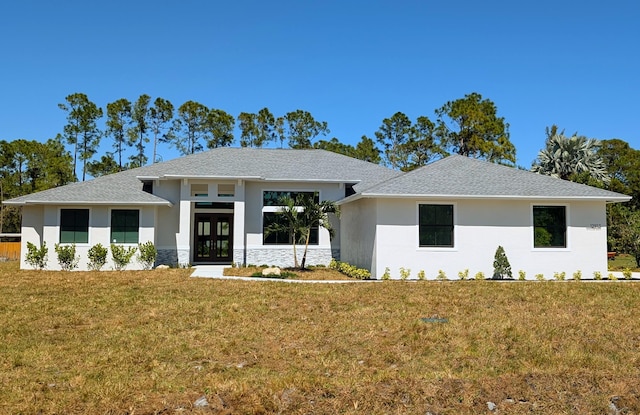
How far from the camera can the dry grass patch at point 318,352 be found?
5090mm

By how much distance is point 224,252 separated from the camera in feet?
73.8

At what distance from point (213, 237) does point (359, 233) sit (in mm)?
7699

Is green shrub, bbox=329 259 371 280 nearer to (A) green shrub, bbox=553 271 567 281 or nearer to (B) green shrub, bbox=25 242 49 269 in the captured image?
(A) green shrub, bbox=553 271 567 281

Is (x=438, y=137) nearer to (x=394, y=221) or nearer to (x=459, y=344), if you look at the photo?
(x=394, y=221)

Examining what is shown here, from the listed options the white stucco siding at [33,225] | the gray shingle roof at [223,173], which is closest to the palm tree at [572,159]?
the gray shingle roof at [223,173]

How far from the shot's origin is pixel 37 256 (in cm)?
1956

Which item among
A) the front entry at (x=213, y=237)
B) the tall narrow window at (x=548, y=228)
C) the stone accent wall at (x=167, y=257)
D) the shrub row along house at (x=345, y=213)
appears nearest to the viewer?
the shrub row along house at (x=345, y=213)

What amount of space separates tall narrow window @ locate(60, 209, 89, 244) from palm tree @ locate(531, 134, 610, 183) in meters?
27.9

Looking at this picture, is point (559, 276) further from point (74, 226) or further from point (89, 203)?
point (74, 226)

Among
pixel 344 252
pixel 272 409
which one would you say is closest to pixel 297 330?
pixel 272 409

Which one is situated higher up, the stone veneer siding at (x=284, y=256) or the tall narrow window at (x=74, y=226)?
the tall narrow window at (x=74, y=226)

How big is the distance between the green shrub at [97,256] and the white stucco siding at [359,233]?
9.82m

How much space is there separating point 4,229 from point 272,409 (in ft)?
149

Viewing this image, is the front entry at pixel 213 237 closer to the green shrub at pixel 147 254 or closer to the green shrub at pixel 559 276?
the green shrub at pixel 147 254
